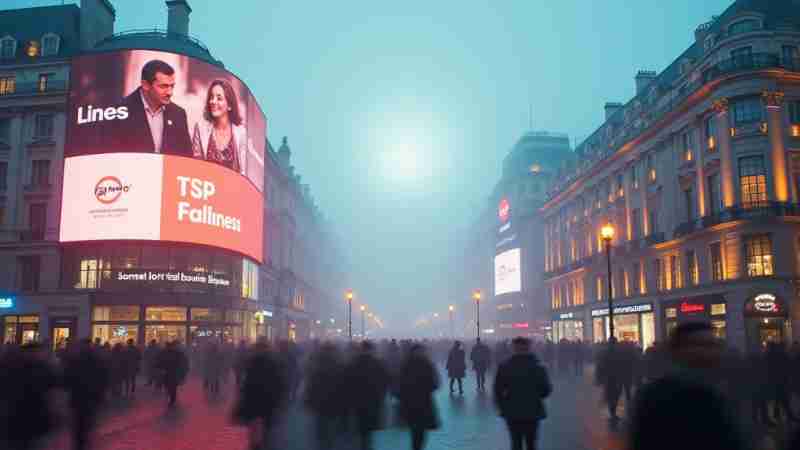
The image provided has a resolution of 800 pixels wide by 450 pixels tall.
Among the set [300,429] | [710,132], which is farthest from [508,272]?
[300,429]

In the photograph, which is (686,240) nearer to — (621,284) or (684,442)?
(621,284)

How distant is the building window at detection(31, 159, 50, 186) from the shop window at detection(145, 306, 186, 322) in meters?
11.8

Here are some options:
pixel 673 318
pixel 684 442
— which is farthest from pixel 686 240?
pixel 684 442

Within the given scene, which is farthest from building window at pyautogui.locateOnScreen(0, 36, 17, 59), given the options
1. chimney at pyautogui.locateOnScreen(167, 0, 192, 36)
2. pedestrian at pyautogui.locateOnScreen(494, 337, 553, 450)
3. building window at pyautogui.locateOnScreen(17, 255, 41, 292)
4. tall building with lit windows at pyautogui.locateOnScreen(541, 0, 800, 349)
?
pedestrian at pyautogui.locateOnScreen(494, 337, 553, 450)

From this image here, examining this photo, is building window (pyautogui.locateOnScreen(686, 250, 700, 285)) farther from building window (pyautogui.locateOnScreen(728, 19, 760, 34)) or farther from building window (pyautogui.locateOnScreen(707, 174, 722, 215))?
building window (pyautogui.locateOnScreen(728, 19, 760, 34))

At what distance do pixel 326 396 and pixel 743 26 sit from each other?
37587 millimetres

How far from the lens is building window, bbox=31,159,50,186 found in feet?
150

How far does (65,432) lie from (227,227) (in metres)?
32.0

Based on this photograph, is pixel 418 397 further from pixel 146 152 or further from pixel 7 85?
pixel 7 85

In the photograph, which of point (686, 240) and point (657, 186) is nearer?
point (686, 240)

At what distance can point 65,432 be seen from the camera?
16.2 m

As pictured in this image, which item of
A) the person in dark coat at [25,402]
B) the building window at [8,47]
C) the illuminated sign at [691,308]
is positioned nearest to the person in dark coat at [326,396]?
the person in dark coat at [25,402]

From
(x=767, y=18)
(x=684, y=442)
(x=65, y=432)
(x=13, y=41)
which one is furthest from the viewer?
(x=13, y=41)

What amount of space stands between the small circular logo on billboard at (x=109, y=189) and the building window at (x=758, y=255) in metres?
37.7
